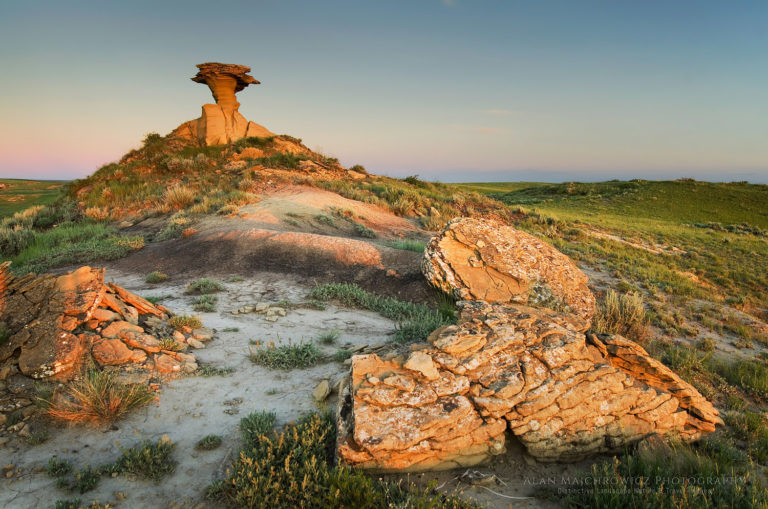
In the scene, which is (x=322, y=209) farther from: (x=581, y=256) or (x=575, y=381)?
(x=575, y=381)

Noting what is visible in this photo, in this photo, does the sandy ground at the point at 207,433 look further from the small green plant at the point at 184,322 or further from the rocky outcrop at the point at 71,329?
the rocky outcrop at the point at 71,329

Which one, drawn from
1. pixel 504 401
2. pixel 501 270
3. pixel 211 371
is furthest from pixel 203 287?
pixel 504 401

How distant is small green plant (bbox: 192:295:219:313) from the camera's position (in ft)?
21.8

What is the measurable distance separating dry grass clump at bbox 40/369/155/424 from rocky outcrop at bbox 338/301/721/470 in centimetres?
239

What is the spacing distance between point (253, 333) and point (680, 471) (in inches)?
212

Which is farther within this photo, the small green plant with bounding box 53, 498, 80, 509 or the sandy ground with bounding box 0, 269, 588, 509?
the sandy ground with bounding box 0, 269, 588, 509

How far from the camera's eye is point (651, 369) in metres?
4.05

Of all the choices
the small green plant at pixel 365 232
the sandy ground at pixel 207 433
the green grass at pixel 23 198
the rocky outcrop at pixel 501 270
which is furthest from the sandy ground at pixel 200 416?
the green grass at pixel 23 198

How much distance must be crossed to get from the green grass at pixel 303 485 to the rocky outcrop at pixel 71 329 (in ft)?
7.04

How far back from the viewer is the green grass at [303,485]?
2713 millimetres

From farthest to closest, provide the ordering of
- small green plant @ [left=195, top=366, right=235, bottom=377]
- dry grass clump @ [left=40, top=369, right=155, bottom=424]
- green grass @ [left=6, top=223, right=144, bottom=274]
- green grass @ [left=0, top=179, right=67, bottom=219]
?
green grass @ [left=0, top=179, right=67, bottom=219] < green grass @ [left=6, top=223, right=144, bottom=274] < small green plant @ [left=195, top=366, right=235, bottom=377] < dry grass clump @ [left=40, top=369, right=155, bottom=424]

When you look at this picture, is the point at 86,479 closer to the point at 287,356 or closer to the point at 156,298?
the point at 287,356

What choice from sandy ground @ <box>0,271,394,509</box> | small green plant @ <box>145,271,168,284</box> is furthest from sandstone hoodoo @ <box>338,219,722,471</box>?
small green plant @ <box>145,271,168,284</box>

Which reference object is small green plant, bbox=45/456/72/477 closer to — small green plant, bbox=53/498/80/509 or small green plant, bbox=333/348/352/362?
small green plant, bbox=53/498/80/509
